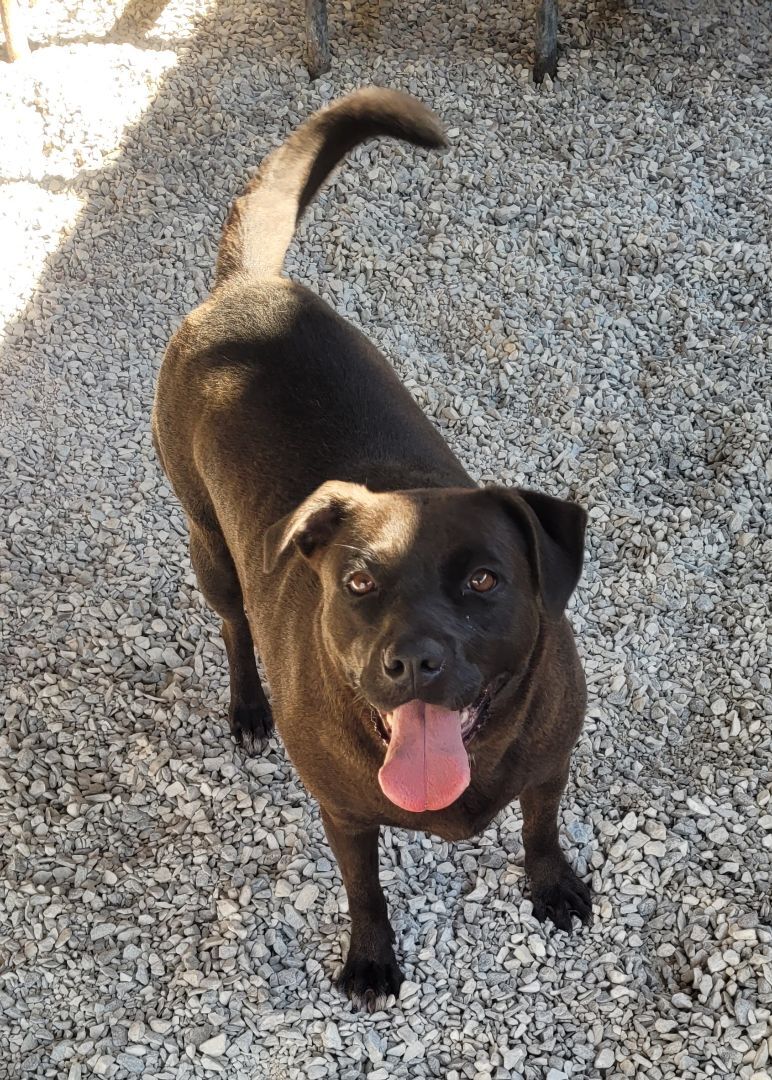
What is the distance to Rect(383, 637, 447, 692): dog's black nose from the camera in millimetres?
2494

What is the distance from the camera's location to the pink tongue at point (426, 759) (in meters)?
2.71

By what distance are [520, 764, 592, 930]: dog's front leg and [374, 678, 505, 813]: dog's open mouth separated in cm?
91

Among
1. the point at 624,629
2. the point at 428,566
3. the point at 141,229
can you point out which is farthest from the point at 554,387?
the point at 428,566

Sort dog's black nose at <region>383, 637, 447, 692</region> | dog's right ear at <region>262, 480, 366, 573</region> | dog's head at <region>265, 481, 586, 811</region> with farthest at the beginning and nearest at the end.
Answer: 1. dog's right ear at <region>262, 480, 366, 573</region>
2. dog's head at <region>265, 481, 586, 811</region>
3. dog's black nose at <region>383, 637, 447, 692</region>

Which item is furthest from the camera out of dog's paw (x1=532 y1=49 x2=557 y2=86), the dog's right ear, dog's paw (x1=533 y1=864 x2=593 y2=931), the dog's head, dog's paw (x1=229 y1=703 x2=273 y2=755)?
dog's paw (x1=532 y1=49 x2=557 y2=86)

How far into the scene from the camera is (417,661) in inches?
98.0

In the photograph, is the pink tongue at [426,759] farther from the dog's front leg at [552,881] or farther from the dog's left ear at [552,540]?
the dog's front leg at [552,881]

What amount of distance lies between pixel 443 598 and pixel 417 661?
21cm

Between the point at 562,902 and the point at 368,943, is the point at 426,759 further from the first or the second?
the point at 562,902

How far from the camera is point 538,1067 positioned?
11.2ft

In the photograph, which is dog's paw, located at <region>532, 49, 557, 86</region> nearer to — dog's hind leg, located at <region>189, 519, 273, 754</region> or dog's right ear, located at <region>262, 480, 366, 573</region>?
dog's hind leg, located at <region>189, 519, 273, 754</region>

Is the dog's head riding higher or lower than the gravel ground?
higher

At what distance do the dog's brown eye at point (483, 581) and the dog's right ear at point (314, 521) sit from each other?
0.38 m

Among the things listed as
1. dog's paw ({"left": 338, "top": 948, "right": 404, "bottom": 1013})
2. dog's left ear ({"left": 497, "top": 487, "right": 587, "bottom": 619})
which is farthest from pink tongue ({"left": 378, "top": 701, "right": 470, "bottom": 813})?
dog's paw ({"left": 338, "top": 948, "right": 404, "bottom": 1013})
